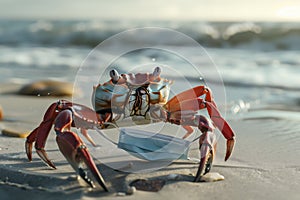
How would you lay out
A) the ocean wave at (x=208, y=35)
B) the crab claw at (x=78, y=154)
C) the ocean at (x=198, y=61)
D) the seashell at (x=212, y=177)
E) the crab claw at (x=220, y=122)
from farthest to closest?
the ocean wave at (x=208, y=35)
the ocean at (x=198, y=61)
the crab claw at (x=220, y=122)
the seashell at (x=212, y=177)
the crab claw at (x=78, y=154)

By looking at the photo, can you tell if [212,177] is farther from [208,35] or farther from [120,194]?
[208,35]

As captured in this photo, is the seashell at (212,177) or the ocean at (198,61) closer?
the seashell at (212,177)

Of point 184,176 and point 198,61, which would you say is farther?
point 198,61

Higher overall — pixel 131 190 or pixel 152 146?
pixel 152 146

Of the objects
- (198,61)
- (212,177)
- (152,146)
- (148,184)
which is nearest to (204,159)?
(212,177)

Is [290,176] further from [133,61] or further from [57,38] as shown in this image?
[57,38]

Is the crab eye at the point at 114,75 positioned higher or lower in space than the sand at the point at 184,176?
higher

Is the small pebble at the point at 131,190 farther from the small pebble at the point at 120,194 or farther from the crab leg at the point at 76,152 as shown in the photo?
the crab leg at the point at 76,152

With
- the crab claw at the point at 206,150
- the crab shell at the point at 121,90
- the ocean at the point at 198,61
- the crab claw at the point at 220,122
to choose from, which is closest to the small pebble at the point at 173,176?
the crab claw at the point at 206,150
